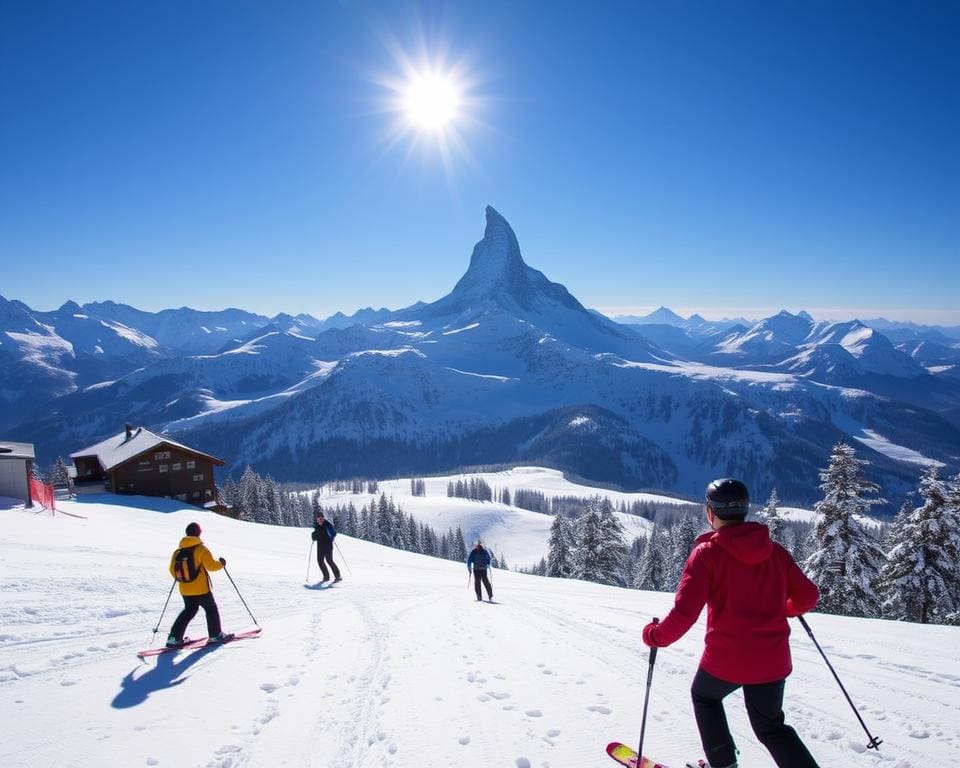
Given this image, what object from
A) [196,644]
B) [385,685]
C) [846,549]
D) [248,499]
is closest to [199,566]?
[196,644]

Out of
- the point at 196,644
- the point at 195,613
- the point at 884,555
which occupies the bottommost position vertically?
the point at 884,555

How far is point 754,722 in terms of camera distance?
429cm

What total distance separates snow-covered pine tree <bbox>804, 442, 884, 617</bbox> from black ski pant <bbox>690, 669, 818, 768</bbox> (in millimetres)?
28021

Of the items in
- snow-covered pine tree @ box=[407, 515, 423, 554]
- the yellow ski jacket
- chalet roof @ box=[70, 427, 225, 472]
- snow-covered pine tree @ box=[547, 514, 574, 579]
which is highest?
chalet roof @ box=[70, 427, 225, 472]

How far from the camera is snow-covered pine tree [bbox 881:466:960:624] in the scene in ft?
84.1

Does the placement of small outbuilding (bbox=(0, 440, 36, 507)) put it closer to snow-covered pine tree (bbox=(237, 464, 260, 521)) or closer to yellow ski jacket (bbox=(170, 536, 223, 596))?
yellow ski jacket (bbox=(170, 536, 223, 596))

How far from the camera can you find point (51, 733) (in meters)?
5.62

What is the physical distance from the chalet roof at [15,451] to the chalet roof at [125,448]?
10.2m

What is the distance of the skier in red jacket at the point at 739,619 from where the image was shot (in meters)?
4.23

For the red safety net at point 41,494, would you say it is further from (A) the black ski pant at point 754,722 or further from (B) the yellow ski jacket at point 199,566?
(A) the black ski pant at point 754,722

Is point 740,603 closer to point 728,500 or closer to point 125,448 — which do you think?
point 728,500

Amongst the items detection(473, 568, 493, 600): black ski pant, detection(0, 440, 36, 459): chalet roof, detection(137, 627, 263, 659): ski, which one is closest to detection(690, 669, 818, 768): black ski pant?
detection(137, 627, 263, 659): ski

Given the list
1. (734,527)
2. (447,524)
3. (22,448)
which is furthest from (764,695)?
(447,524)

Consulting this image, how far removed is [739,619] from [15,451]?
127 ft
